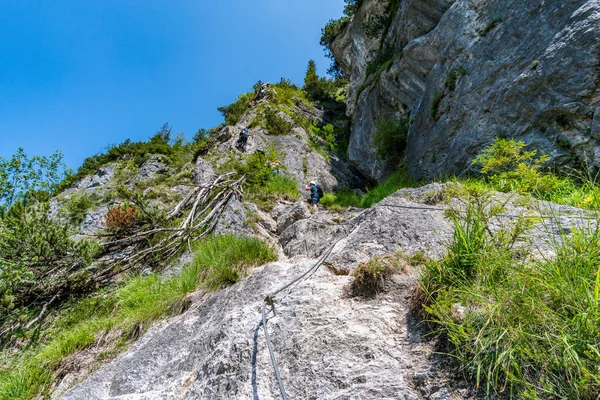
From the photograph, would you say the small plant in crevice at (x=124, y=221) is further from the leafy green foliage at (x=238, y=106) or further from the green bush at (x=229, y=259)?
the leafy green foliage at (x=238, y=106)

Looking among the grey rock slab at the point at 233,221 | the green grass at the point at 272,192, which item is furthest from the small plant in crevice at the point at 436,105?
the grey rock slab at the point at 233,221

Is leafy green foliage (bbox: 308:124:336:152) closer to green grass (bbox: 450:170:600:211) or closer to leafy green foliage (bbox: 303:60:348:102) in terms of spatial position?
leafy green foliage (bbox: 303:60:348:102)

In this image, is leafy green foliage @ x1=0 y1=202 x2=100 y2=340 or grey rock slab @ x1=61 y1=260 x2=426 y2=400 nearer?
grey rock slab @ x1=61 y1=260 x2=426 y2=400

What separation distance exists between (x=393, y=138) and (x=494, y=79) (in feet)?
15.5

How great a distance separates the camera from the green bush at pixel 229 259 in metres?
4.55

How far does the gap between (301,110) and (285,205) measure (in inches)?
582

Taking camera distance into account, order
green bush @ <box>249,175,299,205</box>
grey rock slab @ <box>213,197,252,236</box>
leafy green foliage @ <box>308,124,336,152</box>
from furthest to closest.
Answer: leafy green foliage @ <box>308,124,336,152</box>
green bush @ <box>249,175,299,205</box>
grey rock slab @ <box>213,197,252,236</box>

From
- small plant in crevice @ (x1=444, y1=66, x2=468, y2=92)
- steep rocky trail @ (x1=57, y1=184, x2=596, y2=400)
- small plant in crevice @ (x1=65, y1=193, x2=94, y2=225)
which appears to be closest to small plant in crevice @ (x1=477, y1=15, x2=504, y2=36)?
small plant in crevice @ (x1=444, y1=66, x2=468, y2=92)

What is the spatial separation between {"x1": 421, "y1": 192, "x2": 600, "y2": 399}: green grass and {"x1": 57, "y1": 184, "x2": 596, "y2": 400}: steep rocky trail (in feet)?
0.76

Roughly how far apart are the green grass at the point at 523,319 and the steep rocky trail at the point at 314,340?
0.23 m

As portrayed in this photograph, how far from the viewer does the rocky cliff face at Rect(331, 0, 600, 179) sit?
5.50 meters

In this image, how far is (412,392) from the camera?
190cm

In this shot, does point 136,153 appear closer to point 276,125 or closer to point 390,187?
point 276,125

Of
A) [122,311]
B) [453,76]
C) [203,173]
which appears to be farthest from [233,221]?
[453,76]
